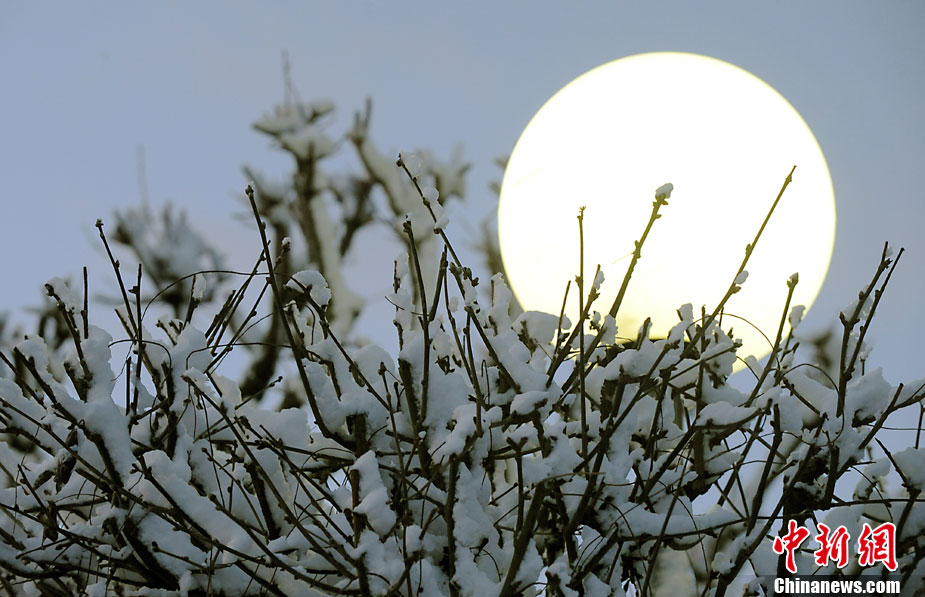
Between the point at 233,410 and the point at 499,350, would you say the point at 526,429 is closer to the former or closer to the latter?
the point at 499,350

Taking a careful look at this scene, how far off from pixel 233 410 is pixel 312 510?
37 cm

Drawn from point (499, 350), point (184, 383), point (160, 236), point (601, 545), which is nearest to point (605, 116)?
point (499, 350)
